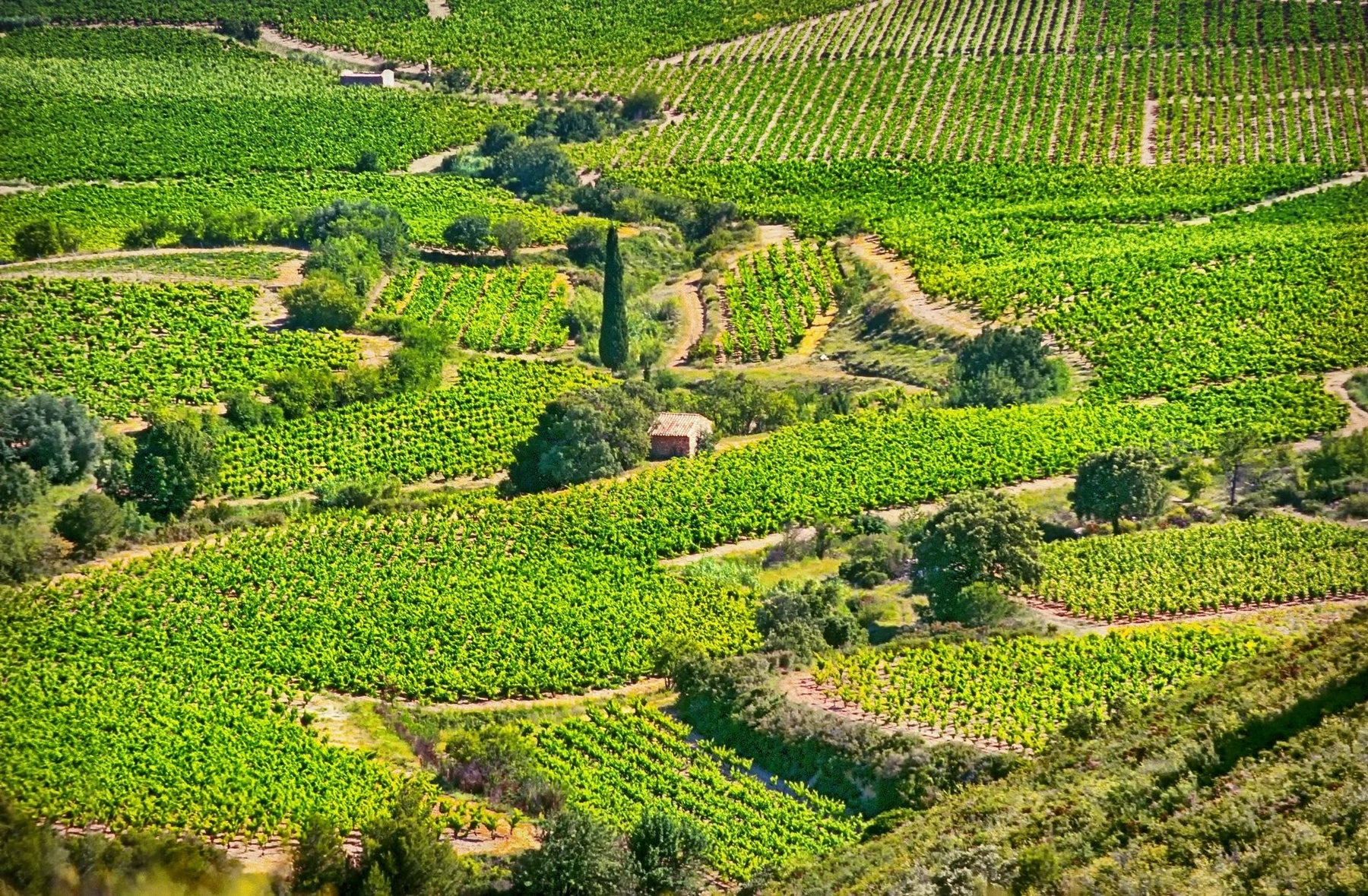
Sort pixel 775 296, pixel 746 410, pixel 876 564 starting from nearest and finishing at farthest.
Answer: pixel 876 564 → pixel 746 410 → pixel 775 296

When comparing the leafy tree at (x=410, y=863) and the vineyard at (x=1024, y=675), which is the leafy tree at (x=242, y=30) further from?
the leafy tree at (x=410, y=863)

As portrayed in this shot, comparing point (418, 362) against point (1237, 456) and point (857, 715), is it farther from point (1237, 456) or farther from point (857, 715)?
point (857, 715)

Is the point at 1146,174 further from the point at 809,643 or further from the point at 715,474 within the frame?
the point at 809,643

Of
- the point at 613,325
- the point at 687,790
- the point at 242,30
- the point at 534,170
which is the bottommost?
the point at 687,790

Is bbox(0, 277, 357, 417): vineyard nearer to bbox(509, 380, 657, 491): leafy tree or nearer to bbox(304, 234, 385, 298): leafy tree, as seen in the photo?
bbox(304, 234, 385, 298): leafy tree

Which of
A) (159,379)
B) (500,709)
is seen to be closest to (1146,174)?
(159,379)

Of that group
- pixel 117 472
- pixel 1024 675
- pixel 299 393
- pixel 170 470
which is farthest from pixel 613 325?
pixel 1024 675

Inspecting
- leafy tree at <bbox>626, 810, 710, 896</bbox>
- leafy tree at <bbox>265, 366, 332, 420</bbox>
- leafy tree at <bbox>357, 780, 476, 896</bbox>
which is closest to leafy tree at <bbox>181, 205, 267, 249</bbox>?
leafy tree at <bbox>265, 366, 332, 420</bbox>
